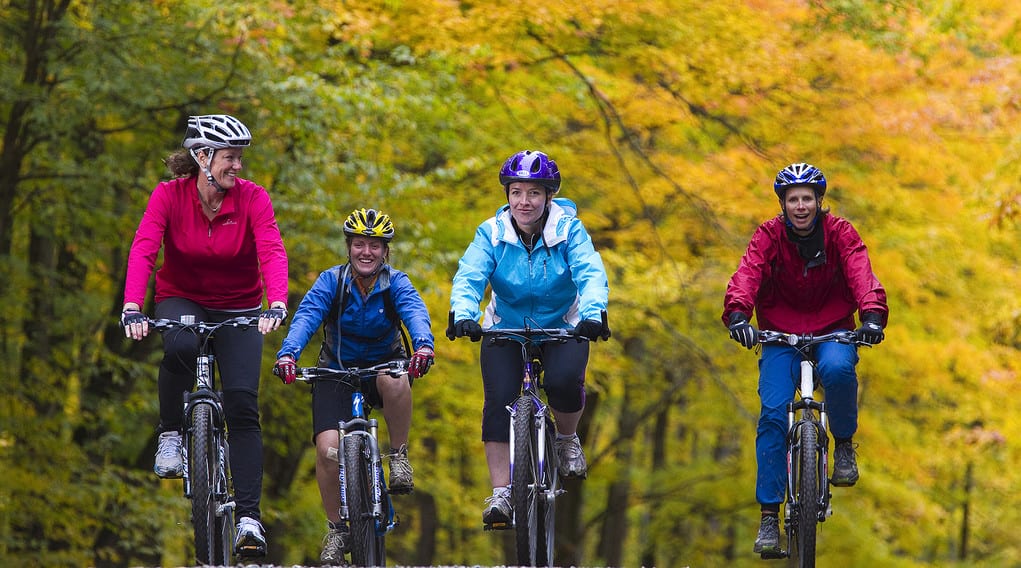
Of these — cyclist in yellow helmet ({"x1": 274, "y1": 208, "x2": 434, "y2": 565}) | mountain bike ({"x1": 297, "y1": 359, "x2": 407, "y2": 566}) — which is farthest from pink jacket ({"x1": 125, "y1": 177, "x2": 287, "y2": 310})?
mountain bike ({"x1": 297, "y1": 359, "x2": 407, "y2": 566})

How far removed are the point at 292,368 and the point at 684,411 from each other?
18692 millimetres

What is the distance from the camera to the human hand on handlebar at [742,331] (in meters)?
7.47

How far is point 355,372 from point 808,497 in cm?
248

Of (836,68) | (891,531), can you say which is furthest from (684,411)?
(836,68)

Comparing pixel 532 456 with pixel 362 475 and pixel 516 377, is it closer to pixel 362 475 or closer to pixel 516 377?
pixel 516 377

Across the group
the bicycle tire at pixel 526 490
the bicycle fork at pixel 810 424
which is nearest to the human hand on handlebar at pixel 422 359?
the bicycle tire at pixel 526 490

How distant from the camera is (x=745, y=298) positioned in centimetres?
759

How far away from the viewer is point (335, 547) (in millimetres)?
7996

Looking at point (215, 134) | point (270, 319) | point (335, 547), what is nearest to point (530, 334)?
point (270, 319)

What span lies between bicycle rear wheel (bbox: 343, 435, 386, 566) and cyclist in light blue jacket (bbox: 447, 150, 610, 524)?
26.1 inches

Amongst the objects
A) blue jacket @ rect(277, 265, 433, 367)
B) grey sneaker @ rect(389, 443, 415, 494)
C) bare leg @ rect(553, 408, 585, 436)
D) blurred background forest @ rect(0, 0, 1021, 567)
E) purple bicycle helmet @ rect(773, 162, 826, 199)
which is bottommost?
grey sneaker @ rect(389, 443, 415, 494)

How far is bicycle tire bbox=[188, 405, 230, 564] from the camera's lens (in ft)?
23.7

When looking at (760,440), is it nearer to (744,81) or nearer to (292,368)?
(292,368)

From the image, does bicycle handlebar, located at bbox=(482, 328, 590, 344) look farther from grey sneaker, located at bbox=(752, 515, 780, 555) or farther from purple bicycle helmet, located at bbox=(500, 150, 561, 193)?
grey sneaker, located at bbox=(752, 515, 780, 555)
